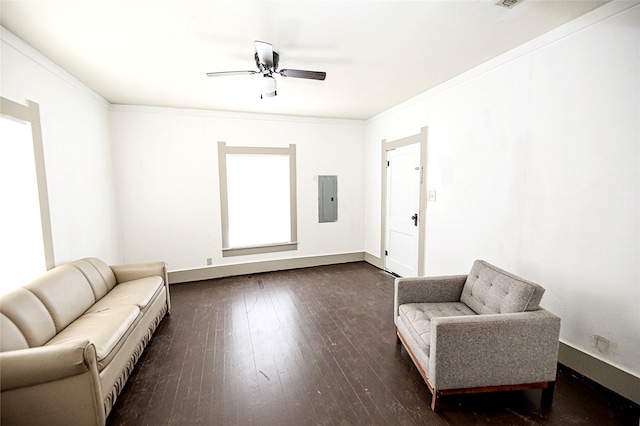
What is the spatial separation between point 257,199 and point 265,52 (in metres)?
2.84

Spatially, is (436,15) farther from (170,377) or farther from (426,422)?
(170,377)

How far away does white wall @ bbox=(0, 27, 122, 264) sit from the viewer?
89.6 inches

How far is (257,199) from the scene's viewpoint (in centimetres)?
474

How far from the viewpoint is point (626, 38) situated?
185 centimetres

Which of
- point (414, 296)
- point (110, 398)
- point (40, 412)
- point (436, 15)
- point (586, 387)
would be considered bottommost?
point (586, 387)

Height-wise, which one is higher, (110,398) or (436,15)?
(436,15)

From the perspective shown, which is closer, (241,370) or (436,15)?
(436,15)

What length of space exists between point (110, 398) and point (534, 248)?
3.45 meters

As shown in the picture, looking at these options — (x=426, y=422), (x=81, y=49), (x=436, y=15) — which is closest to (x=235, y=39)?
(x=81, y=49)

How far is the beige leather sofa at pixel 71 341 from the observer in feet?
4.94

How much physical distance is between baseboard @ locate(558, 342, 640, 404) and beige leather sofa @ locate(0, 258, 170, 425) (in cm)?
335

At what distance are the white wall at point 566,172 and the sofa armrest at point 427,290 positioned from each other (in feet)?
2.11

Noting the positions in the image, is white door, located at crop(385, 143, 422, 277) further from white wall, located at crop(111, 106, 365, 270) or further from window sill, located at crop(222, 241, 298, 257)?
window sill, located at crop(222, 241, 298, 257)

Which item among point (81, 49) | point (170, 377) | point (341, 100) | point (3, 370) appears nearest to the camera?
point (3, 370)
